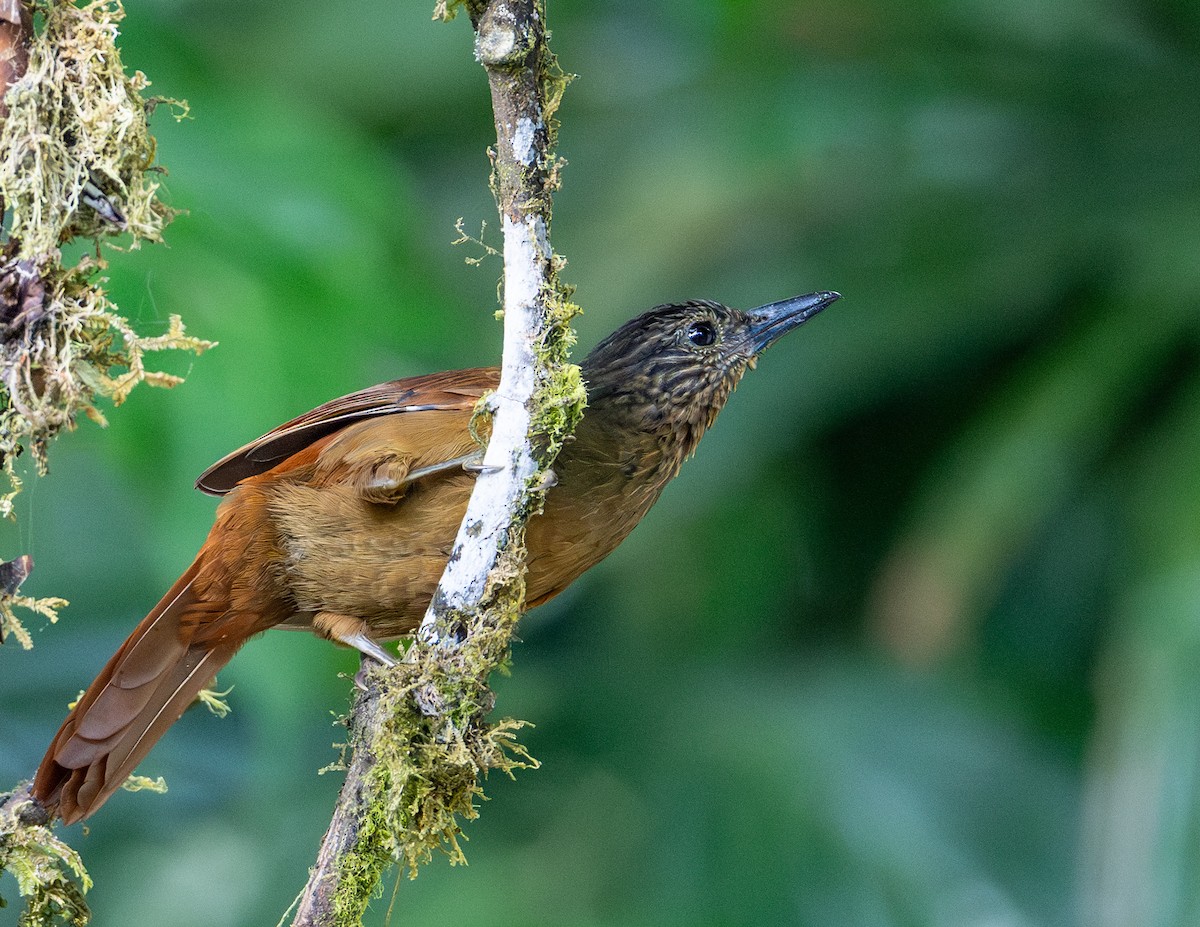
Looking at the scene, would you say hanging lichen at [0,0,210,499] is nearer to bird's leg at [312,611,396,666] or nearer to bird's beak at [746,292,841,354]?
bird's leg at [312,611,396,666]

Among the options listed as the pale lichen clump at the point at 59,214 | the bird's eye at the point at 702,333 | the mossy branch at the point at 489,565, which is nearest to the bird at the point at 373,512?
the bird's eye at the point at 702,333

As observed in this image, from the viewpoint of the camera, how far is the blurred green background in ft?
14.3

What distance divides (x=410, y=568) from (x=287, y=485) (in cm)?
39

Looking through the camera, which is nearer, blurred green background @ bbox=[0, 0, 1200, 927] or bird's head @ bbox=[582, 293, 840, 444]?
bird's head @ bbox=[582, 293, 840, 444]

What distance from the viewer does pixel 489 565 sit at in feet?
8.24

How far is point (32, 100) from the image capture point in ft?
7.23

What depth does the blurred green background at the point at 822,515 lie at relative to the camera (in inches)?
172

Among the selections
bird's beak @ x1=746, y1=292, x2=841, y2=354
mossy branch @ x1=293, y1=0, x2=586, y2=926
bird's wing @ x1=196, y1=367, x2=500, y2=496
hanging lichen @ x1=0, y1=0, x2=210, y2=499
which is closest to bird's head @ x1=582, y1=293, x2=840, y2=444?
bird's beak @ x1=746, y1=292, x2=841, y2=354

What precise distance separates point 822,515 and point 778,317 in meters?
1.93

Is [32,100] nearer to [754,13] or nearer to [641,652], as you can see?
[754,13]

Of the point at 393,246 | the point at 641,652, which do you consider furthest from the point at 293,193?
the point at 641,652

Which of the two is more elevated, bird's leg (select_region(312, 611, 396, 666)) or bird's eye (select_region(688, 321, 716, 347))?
bird's eye (select_region(688, 321, 716, 347))

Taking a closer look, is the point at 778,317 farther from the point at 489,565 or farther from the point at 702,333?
the point at 489,565

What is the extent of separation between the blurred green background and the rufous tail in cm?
58
